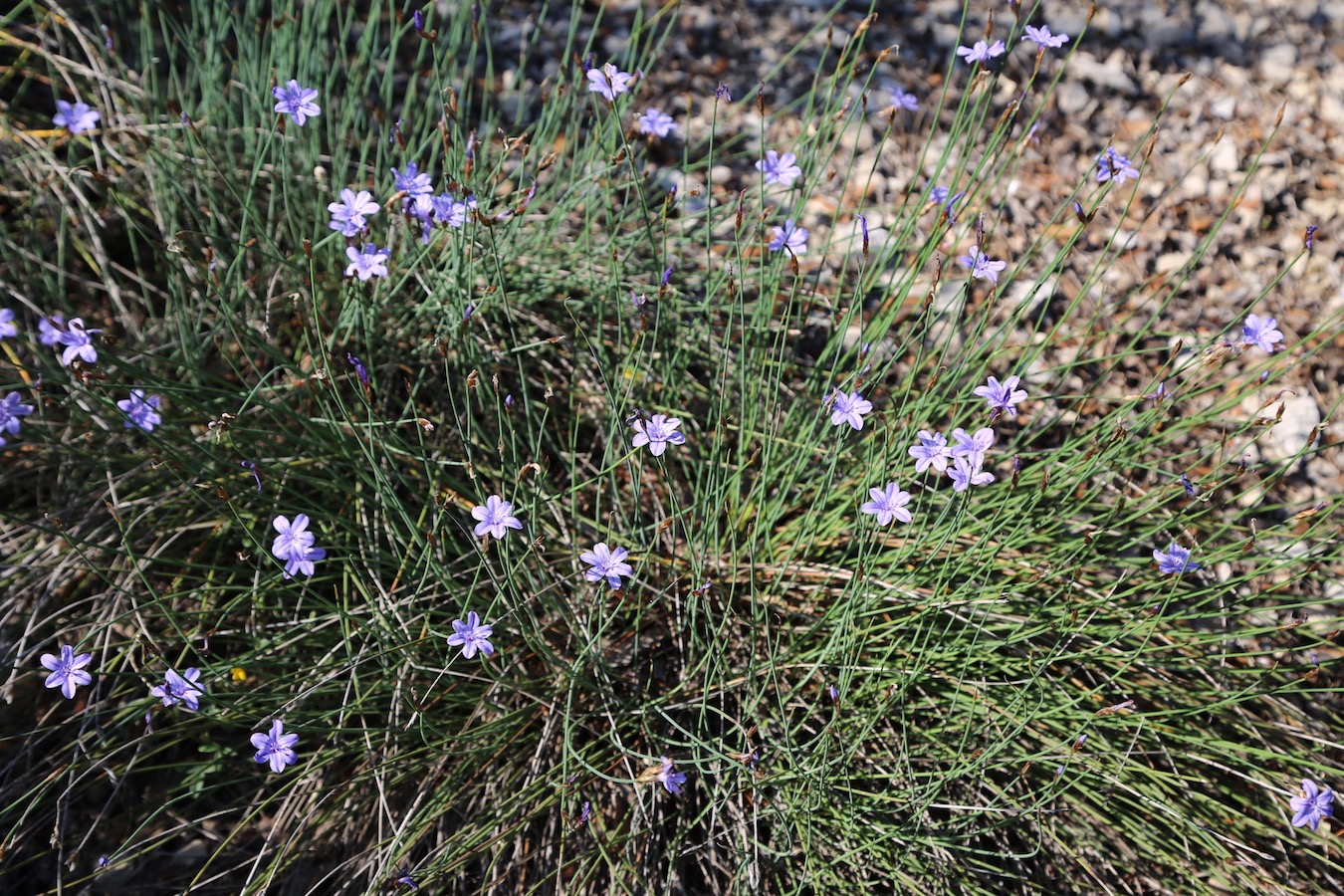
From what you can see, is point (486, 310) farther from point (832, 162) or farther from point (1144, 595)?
point (1144, 595)

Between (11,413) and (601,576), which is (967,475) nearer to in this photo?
(601,576)

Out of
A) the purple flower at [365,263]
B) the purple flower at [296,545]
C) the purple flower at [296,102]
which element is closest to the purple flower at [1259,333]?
the purple flower at [365,263]

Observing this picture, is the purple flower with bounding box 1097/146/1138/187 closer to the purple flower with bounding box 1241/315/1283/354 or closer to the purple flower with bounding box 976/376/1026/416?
the purple flower with bounding box 1241/315/1283/354

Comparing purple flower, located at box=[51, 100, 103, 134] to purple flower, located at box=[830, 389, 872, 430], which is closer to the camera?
purple flower, located at box=[830, 389, 872, 430]

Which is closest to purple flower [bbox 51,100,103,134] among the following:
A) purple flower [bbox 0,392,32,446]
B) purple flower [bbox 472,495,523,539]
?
purple flower [bbox 0,392,32,446]

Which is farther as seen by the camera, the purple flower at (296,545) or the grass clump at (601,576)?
the grass clump at (601,576)

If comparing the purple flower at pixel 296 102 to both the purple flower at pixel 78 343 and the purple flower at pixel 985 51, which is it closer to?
the purple flower at pixel 78 343
